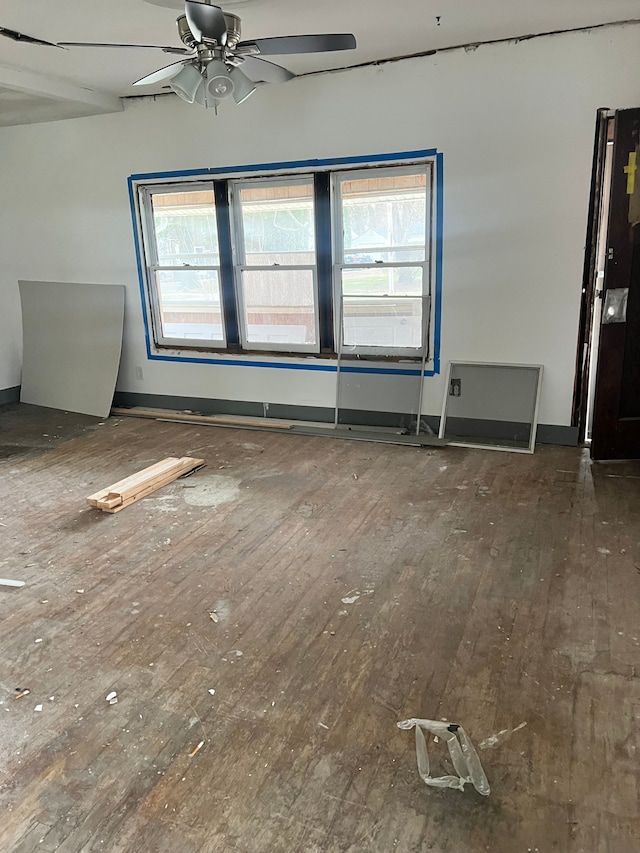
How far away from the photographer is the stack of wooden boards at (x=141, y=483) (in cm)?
372

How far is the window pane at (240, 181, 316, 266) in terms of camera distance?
503 centimetres

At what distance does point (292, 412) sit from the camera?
17.9 feet

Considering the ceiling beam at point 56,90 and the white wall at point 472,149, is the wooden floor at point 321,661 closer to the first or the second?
the white wall at point 472,149

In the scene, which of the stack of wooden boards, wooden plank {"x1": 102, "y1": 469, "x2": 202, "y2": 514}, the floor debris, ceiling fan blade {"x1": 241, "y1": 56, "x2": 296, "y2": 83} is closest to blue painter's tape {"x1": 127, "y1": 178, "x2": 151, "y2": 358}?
the stack of wooden boards

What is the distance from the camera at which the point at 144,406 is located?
6.08 m

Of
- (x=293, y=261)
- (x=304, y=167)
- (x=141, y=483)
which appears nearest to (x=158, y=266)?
(x=293, y=261)

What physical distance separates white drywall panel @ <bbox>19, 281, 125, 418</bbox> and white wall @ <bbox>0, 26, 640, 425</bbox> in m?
0.77

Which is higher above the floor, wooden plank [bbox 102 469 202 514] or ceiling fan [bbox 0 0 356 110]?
ceiling fan [bbox 0 0 356 110]

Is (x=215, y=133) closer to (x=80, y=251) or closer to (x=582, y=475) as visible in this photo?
(x=80, y=251)

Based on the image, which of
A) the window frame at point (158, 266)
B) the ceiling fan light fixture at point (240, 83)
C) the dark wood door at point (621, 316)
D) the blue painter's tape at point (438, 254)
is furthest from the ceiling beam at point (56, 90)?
the dark wood door at point (621, 316)

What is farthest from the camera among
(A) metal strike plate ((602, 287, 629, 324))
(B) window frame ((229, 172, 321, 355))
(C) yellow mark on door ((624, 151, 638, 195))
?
(B) window frame ((229, 172, 321, 355))

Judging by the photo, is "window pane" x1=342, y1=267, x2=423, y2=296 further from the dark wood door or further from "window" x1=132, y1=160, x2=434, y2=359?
the dark wood door

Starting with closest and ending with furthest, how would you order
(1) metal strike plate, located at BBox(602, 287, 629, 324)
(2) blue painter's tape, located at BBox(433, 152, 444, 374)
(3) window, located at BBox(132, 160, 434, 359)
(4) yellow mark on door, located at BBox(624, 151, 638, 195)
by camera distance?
(4) yellow mark on door, located at BBox(624, 151, 638, 195), (1) metal strike plate, located at BBox(602, 287, 629, 324), (2) blue painter's tape, located at BBox(433, 152, 444, 374), (3) window, located at BBox(132, 160, 434, 359)

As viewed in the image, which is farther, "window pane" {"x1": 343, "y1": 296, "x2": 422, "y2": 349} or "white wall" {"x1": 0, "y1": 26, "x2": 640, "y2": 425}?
"window pane" {"x1": 343, "y1": 296, "x2": 422, "y2": 349}
